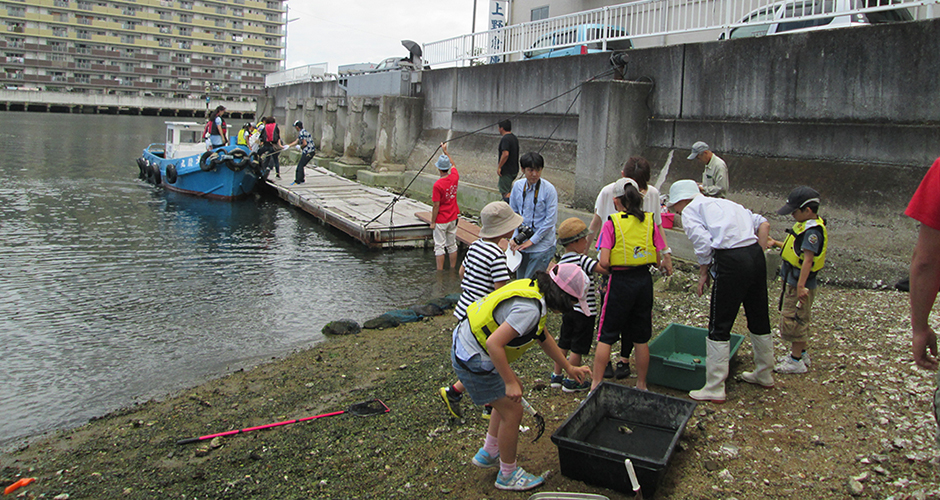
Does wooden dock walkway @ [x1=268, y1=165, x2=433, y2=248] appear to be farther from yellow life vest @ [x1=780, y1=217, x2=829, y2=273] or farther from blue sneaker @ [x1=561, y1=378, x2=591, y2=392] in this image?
yellow life vest @ [x1=780, y1=217, x2=829, y2=273]

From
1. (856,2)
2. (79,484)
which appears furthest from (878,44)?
(79,484)

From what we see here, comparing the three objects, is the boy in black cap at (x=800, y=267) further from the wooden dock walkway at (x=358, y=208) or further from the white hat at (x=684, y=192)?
the wooden dock walkway at (x=358, y=208)

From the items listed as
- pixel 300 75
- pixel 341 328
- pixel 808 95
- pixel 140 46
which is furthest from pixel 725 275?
pixel 140 46

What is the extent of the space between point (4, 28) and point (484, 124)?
338ft

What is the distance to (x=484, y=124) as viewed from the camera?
55.6 feet

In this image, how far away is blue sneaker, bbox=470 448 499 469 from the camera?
4289 mm

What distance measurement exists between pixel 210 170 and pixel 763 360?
18583 mm

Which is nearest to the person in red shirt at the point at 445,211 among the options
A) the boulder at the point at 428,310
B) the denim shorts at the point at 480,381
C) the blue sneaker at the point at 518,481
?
the boulder at the point at 428,310

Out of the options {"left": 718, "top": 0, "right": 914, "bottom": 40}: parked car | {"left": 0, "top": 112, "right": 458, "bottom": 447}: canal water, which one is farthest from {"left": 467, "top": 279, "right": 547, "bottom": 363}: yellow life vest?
{"left": 718, "top": 0, "right": 914, "bottom": 40}: parked car

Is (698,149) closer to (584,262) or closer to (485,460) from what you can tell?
(584,262)

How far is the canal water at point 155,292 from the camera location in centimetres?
698

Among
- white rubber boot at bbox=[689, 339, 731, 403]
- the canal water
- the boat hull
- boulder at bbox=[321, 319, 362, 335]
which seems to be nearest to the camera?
white rubber boot at bbox=[689, 339, 731, 403]

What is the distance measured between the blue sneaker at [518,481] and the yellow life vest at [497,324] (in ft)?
2.34

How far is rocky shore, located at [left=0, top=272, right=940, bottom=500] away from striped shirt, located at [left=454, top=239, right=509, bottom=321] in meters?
1.05
